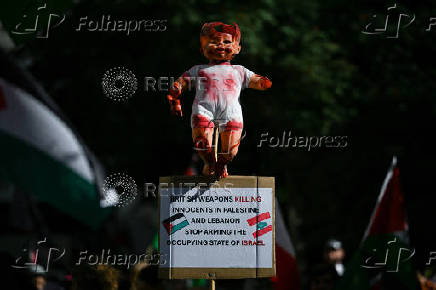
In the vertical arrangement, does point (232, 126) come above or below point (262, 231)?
above

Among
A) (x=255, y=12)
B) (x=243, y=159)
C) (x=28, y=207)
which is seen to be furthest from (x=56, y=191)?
(x=255, y=12)

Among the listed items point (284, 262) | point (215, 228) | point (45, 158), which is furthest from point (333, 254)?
point (215, 228)

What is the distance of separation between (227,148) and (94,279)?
1.38 meters

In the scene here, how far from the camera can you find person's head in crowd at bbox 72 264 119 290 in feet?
17.0

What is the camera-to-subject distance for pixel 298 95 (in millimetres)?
11727

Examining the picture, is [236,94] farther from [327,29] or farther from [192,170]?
[327,29]

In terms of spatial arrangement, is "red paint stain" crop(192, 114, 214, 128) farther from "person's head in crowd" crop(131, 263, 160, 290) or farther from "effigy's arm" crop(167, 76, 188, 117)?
"person's head in crowd" crop(131, 263, 160, 290)

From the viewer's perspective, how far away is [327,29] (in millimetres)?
11648

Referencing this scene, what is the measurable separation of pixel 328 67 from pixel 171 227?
7.76m

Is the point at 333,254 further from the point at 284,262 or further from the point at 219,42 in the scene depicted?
the point at 219,42

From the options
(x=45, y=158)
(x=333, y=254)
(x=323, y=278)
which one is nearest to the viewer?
(x=323, y=278)

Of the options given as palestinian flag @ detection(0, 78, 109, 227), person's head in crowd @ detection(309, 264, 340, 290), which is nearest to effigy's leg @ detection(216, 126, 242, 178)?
person's head in crowd @ detection(309, 264, 340, 290)

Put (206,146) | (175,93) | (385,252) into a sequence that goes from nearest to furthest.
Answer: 1. (206,146)
2. (175,93)
3. (385,252)

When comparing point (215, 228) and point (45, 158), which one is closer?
point (215, 228)
